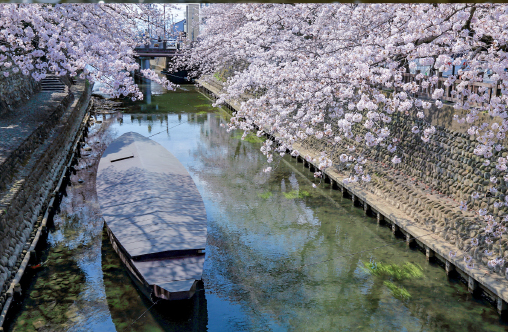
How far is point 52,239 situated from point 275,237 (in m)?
6.06

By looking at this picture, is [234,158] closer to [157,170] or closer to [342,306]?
[157,170]

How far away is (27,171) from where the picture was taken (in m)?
11.5

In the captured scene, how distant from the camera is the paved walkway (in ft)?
39.4

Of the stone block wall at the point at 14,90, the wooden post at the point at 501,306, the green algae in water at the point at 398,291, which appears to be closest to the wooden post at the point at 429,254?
the green algae in water at the point at 398,291

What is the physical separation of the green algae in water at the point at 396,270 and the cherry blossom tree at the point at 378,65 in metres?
1.74

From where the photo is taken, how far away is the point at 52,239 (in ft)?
37.5

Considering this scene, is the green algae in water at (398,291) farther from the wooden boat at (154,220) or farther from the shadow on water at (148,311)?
the wooden boat at (154,220)

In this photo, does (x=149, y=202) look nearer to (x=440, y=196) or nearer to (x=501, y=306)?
(x=440, y=196)

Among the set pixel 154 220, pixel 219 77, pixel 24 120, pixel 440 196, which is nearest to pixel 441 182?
pixel 440 196

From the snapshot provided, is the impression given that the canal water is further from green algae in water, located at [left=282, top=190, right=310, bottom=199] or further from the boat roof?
the boat roof

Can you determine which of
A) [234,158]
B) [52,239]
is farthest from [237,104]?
[52,239]

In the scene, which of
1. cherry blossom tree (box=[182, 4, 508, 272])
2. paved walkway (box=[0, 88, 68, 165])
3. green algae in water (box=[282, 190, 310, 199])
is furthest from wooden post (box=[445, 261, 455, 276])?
paved walkway (box=[0, 88, 68, 165])

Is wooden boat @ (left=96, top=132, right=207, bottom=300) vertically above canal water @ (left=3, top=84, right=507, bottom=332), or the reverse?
wooden boat @ (left=96, top=132, right=207, bottom=300)

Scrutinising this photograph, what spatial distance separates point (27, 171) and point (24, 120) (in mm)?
4661
